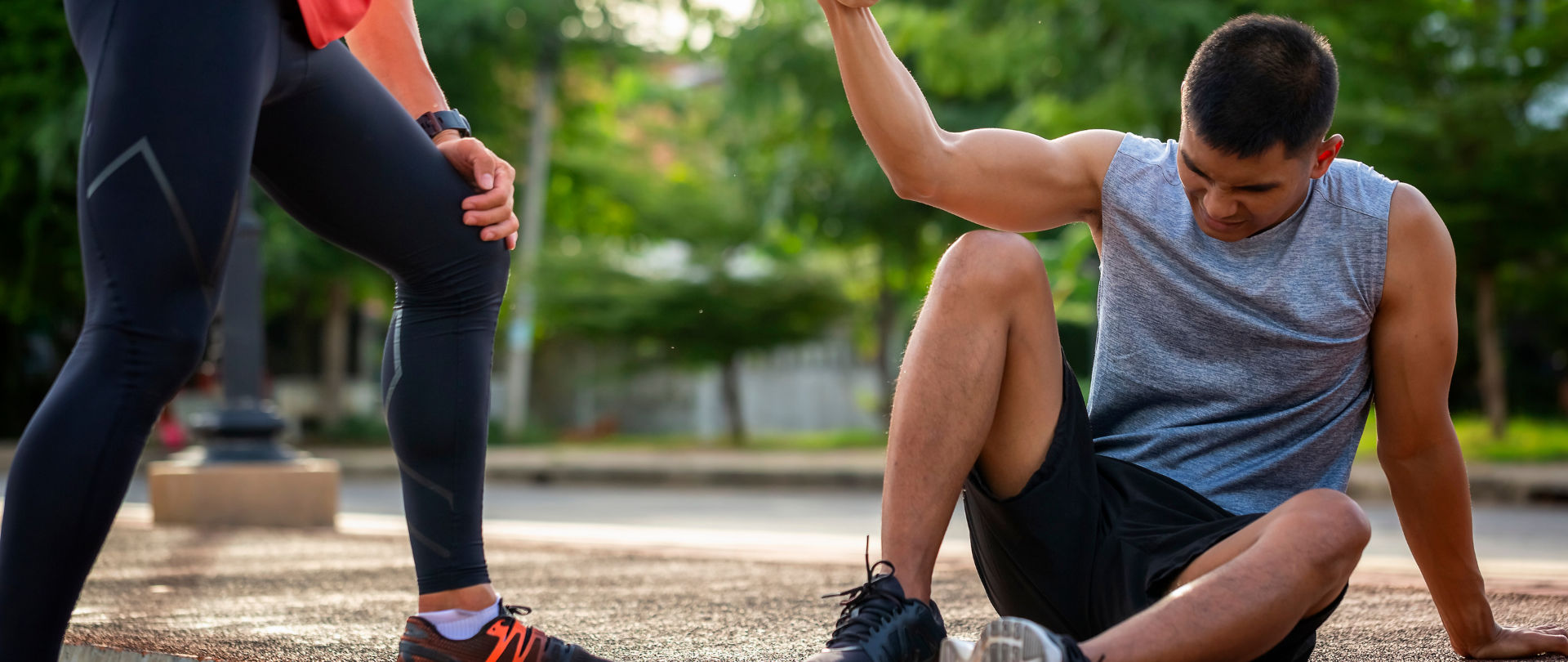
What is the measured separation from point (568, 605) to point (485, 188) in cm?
151

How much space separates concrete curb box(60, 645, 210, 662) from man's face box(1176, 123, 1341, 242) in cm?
170

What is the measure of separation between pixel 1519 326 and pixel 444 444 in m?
17.6

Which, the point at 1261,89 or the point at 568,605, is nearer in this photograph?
the point at 1261,89

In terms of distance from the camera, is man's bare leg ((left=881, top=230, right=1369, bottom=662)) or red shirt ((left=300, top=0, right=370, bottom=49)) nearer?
red shirt ((left=300, top=0, right=370, bottom=49))

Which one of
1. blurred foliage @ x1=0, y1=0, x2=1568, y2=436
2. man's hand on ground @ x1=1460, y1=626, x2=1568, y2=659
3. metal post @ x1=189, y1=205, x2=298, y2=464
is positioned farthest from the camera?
blurred foliage @ x1=0, y1=0, x2=1568, y2=436

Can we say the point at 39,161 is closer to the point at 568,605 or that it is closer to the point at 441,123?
the point at 568,605

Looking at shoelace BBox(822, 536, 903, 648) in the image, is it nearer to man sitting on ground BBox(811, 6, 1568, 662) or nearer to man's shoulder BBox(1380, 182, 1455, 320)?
man sitting on ground BBox(811, 6, 1568, 662)

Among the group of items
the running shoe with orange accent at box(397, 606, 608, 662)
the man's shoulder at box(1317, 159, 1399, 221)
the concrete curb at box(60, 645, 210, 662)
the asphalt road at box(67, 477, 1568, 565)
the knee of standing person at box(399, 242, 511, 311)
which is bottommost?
the asphalt road at box(67, 477, 1568, 565)

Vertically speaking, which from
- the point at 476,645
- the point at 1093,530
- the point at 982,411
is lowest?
the point at 476,645

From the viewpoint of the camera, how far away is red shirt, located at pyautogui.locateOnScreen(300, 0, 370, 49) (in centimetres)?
169

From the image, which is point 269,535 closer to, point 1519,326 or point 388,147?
point 388,147

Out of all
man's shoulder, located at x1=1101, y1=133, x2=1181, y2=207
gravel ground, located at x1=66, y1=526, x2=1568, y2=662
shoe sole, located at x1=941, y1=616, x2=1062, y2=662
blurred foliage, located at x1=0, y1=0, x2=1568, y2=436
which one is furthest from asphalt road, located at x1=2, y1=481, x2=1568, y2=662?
blurred foliage, located at x1=0, y1=0, x2=1568, y2=436

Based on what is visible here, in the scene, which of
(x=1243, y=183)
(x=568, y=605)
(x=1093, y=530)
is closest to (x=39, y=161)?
(x=568, y=605)

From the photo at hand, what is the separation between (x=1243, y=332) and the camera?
2033mm
